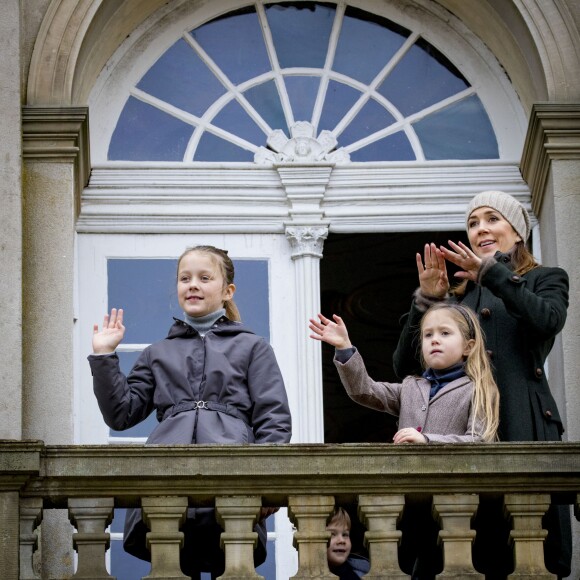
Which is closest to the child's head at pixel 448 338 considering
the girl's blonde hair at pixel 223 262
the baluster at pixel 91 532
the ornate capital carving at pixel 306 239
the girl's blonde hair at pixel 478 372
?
the girl's blonde hair at pixel 478 372

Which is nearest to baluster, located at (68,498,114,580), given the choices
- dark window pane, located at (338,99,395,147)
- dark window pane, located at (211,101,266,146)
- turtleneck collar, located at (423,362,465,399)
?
turtleneck collar, located at (423,362,465,399)

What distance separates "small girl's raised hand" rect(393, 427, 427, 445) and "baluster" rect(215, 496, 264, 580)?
673 millimetres

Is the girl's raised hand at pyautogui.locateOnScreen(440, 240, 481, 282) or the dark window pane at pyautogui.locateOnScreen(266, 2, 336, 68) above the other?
the dark window pane at pyautogui.locateOnScreen(266, 2, 336, 68)

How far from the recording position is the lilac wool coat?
10117 millimetres

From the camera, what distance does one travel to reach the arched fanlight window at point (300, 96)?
1270cm

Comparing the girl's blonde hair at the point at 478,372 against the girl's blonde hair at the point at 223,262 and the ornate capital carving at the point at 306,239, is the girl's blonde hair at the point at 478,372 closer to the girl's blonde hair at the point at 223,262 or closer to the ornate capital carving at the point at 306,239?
the girl's blonde hair at the point at 223,262

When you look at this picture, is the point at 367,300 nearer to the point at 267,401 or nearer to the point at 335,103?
the point at 335,103

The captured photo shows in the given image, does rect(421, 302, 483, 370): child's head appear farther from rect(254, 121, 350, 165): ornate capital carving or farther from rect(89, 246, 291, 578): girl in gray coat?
rect(254, 121, 350, 165): ornate capital carving

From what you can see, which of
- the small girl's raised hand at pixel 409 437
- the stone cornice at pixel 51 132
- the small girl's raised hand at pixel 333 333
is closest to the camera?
the small girl's raised hand at pixel 409 437

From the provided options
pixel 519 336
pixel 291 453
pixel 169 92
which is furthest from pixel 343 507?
pixel 169 92

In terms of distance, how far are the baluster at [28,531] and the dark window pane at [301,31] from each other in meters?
3.91

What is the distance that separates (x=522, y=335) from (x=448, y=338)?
1.17 feet

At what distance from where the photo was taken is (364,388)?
33.8 feet

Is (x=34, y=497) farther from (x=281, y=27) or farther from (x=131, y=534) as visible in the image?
(x=281, y=27)
